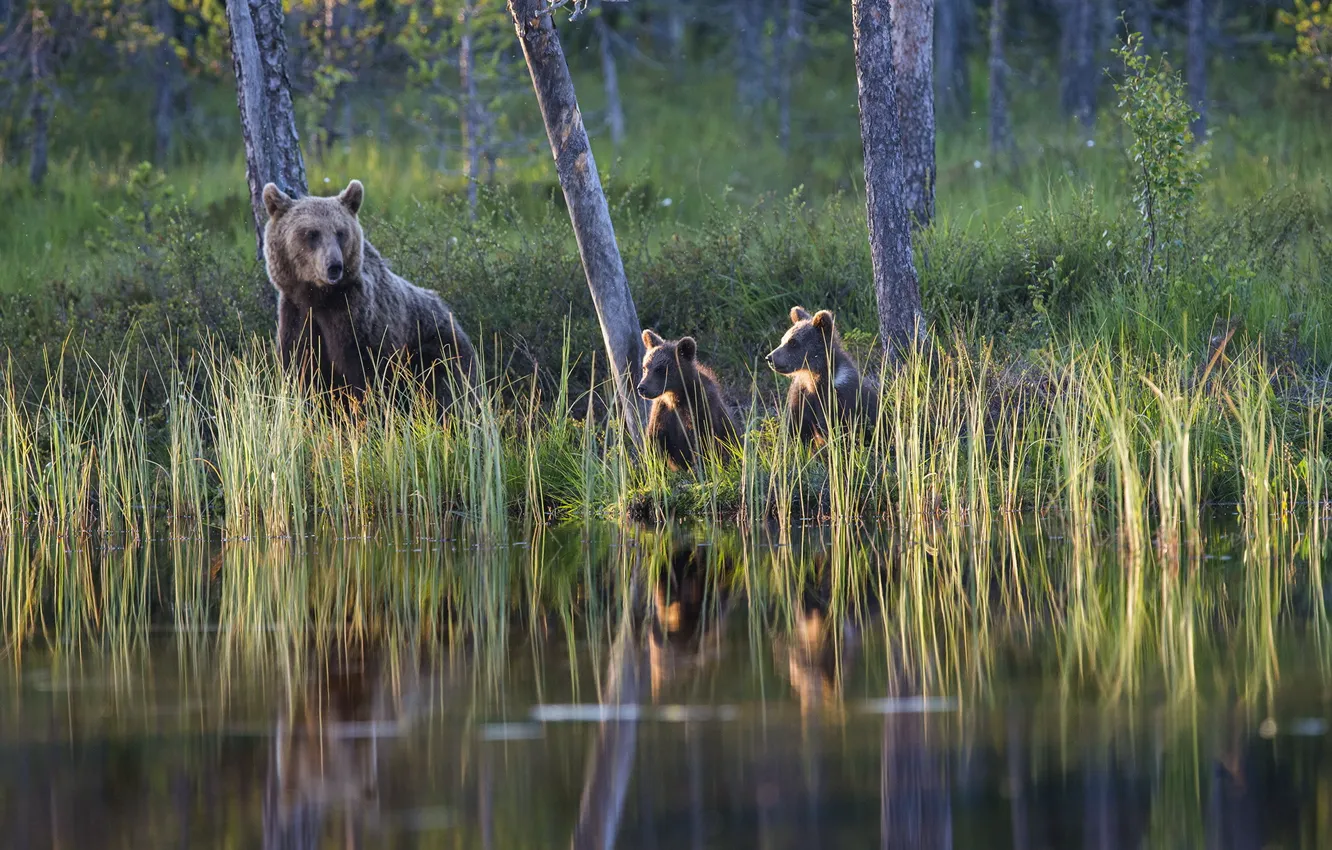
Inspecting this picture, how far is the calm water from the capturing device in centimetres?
422

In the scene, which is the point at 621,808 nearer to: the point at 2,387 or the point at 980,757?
the point at 980,757

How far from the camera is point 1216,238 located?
41.8 ft

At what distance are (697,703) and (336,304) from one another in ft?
20.2

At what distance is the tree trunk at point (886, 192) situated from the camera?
425 inches

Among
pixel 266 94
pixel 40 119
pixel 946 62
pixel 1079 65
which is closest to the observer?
pixel 266 94

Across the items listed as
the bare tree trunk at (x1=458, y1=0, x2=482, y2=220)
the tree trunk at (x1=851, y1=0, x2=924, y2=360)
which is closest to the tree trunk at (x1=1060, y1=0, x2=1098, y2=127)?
the bare tree trunk at (x1=458, y1=0, x2=482, y2=220)

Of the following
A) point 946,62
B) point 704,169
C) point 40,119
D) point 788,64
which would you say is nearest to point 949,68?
point 946,62

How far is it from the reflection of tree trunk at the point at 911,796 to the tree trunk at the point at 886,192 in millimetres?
6179

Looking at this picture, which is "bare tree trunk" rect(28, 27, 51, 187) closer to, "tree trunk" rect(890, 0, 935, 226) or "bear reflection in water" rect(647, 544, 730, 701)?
"tree trunk" rect(890, 0, 935, 226)

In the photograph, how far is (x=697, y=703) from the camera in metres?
5.36

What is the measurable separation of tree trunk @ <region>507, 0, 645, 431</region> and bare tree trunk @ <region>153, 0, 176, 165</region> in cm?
1520

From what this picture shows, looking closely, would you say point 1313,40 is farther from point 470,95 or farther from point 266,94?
point 266,94

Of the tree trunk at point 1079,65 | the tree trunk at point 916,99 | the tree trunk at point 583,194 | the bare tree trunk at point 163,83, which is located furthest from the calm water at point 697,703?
the tree trunk at point 1079,65

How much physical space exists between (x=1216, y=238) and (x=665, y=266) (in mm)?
4479
